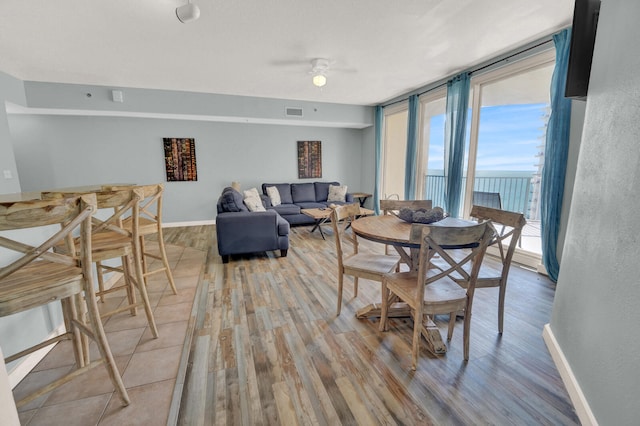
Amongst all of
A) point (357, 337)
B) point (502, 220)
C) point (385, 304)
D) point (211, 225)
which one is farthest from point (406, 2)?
point (211, 225)

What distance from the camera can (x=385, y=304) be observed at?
1.92 m

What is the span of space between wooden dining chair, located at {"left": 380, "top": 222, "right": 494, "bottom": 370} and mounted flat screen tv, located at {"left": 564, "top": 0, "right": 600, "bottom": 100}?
1.35m

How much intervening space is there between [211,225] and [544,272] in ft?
18.3

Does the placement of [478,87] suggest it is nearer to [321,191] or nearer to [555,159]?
[555,159]

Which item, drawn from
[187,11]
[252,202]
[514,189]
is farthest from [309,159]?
[187,11]

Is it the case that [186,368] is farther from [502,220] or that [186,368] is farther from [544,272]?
[544,272]

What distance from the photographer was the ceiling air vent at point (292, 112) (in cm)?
545

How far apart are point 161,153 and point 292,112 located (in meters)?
2.77

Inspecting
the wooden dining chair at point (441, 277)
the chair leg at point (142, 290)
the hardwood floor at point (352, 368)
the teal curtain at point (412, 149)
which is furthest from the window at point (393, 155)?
the chair leg at point (142, 290)

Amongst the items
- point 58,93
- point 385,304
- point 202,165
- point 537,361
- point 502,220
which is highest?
point 58,93

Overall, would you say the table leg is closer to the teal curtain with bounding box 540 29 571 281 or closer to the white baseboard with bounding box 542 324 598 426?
the white baseboard with bounding box 542 324 598 426

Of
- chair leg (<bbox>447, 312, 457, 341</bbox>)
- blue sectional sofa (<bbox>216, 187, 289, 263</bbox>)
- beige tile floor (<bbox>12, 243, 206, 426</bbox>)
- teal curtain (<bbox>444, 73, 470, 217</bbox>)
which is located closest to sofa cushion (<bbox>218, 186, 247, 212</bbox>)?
blue sectional sofa (<bbox>216, 187, 289, 263</bbox>)

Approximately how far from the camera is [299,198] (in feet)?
19.7

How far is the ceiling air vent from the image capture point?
5.45m
